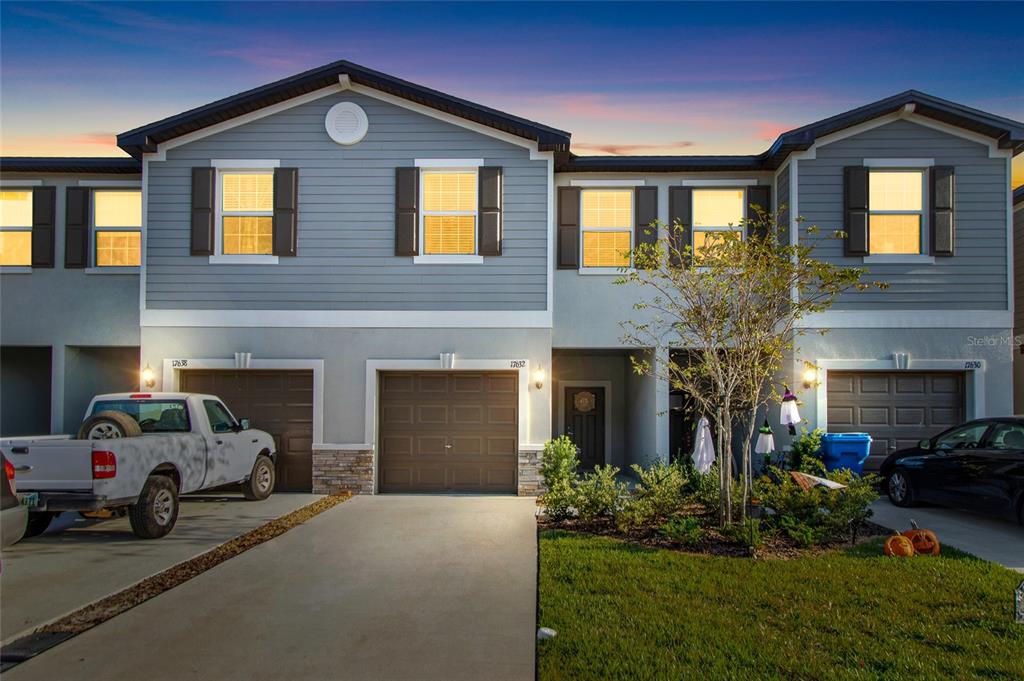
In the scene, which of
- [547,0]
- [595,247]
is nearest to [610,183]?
[595,247]

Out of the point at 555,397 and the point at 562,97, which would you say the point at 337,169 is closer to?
the point at 562,97

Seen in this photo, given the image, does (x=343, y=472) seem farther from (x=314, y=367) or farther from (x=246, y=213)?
(x=246, y=213)

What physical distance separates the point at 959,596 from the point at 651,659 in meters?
3.29

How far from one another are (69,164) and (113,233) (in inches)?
55.4

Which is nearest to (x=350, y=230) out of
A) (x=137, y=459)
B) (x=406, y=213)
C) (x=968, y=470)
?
(x=406, y=213)

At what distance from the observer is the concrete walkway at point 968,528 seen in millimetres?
8289

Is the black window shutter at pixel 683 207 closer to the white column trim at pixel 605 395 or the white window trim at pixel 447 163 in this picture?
the white window trim at pixel 447 163

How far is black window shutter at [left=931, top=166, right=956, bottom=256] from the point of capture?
1290cm

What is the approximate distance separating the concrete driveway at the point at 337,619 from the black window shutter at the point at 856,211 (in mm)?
8008

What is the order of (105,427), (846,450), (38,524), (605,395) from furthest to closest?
(605,395), (846,450), (38,524), (105,427)

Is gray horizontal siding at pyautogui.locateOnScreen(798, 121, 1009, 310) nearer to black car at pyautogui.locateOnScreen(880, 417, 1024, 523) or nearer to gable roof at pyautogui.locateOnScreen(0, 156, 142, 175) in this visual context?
black car at pyautogui.locateOnScreen(880, 417, 1024, 523)

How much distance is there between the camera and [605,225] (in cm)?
1375

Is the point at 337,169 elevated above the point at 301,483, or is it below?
above

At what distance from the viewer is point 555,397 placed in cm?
1636
